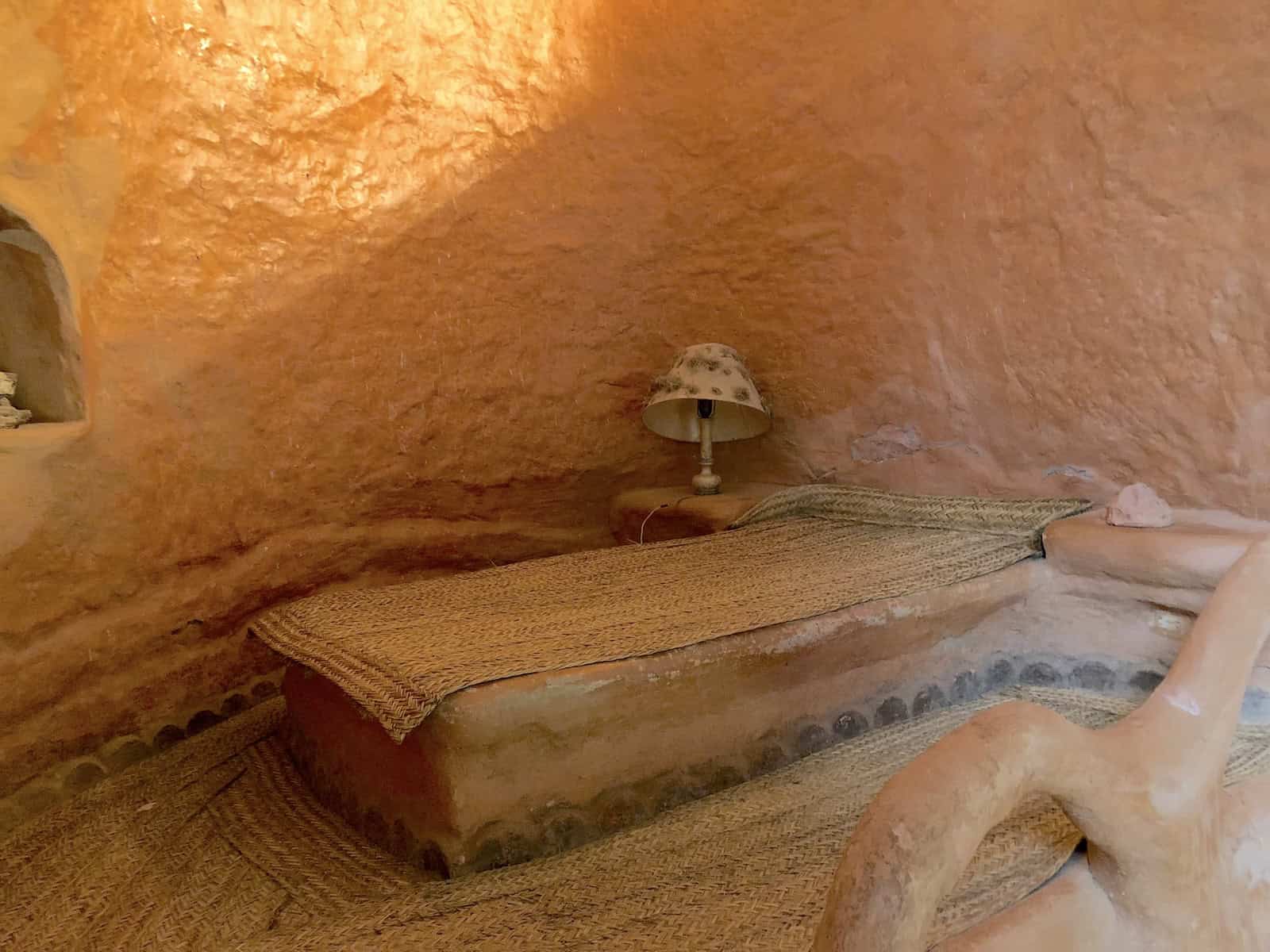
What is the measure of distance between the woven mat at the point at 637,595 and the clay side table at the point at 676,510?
153 mm

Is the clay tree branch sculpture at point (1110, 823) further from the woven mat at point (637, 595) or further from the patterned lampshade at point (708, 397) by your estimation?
the patterned lampshade at point (708, 397)

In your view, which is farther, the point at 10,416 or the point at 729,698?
the point at 10,416

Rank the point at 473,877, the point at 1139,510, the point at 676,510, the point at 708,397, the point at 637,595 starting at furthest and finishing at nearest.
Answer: the point at 676,510
the point at 708,397
the point at 1139,510
the point at 637,595
the point at 473,877

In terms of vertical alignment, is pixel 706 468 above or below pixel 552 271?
below

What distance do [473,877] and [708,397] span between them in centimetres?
144

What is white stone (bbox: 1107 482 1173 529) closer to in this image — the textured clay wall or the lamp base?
the textured clay wall

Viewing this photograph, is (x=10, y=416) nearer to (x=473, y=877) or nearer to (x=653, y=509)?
(x=473, y=877)

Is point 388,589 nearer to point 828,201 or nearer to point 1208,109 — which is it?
point 828,201

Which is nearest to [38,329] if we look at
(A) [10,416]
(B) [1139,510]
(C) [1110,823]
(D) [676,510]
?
(A) [10,416]

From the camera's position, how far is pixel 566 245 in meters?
2.53

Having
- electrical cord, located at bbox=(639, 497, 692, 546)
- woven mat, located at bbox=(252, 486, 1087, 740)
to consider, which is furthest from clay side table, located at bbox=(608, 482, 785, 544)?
woven mat, located at bbox=(252, 486, 1087, 740)

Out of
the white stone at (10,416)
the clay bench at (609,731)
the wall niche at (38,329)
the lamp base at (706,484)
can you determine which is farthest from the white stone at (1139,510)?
the white stone at (10,416)

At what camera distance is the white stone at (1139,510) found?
5.65 ft

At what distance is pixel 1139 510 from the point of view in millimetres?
1729
